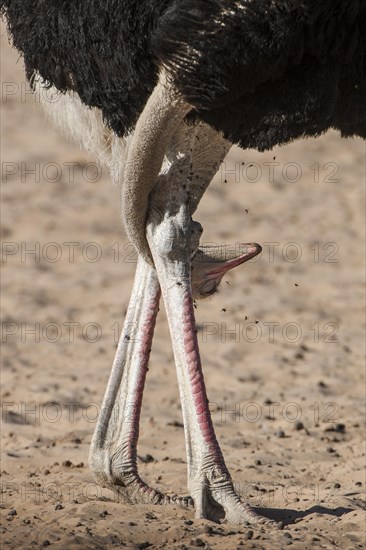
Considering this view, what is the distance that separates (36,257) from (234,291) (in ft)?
4.83

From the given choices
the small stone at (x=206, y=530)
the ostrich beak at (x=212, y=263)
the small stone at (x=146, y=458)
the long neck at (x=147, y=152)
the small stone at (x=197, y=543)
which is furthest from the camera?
the small stone at (x=146, y=458)

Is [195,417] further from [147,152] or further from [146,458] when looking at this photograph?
[146,458]

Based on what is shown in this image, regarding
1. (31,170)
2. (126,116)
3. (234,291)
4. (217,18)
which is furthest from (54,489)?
(31,170)

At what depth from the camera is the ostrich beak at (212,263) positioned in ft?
17.1

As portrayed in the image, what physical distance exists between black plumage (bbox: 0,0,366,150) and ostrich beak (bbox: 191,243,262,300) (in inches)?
23.7

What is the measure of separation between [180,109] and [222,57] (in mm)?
347

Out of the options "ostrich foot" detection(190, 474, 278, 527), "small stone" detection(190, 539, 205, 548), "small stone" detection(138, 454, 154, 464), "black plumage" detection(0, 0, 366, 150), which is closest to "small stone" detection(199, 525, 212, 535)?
"small stone" detection(190, 539, 205, 548)

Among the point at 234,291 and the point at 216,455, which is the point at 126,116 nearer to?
the point at 216,455

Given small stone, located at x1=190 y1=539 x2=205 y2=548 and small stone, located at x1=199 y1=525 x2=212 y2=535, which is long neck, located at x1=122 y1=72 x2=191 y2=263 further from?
small stone, located at x1=190 y1=539 x2=205 y2=548

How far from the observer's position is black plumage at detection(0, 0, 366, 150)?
4.39 meters

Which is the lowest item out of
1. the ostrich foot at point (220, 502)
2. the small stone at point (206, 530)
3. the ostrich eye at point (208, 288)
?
the small stone at point (206, 530)

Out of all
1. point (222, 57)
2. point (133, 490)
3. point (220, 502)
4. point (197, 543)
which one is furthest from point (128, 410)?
point (222, 57)

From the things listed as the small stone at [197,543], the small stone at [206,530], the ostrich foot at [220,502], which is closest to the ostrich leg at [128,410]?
the ostrich foot at [220,502]

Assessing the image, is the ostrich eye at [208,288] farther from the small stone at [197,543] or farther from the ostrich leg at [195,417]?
the small stone at [197,543]
